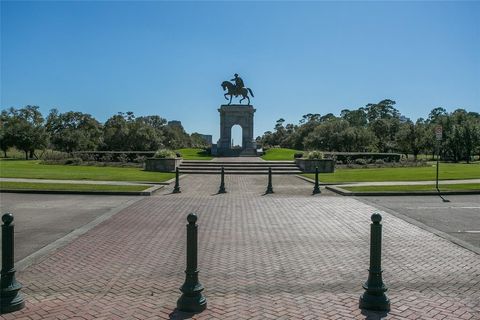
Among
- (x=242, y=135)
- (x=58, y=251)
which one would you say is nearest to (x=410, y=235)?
(x=58, y=251)

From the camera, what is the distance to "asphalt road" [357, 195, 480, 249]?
954 cm

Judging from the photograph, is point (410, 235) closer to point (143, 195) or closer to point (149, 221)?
point (149, 221)

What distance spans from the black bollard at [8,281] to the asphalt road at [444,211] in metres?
7.69

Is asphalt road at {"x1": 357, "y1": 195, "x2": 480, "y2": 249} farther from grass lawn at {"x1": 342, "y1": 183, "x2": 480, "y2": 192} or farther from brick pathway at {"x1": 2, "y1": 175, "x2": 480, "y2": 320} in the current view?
grass lawn at {"x1": 342, "y1": 183, "x2": 480, "y2": 192}

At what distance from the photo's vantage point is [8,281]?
5.05 metres

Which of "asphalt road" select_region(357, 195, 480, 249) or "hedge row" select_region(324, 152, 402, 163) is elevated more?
"hedge row" select_region(324, 152, 402, 163)

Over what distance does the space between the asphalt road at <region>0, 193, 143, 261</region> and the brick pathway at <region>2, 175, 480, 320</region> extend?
0.75 metres

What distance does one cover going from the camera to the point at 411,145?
2479 inches

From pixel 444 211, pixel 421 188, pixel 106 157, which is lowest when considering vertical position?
pixel 444 211

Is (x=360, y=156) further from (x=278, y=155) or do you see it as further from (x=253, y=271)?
(x=253, y=271)

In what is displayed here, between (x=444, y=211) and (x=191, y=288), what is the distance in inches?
385

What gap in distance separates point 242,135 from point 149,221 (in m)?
42.1

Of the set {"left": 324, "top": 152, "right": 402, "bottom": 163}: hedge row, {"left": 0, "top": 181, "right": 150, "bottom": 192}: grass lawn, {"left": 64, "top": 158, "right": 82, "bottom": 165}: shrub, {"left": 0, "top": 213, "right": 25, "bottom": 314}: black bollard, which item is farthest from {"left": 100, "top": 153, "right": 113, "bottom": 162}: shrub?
{"left": 0, "top": 213, "right": 25, "bottom": 314}: black bollard

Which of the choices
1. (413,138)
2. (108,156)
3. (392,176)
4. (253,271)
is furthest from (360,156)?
(253,271)
